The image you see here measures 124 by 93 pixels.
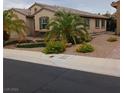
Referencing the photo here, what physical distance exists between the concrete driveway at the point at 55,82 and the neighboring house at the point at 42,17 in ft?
55.8

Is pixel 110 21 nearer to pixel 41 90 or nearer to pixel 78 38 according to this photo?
pixel 78 38

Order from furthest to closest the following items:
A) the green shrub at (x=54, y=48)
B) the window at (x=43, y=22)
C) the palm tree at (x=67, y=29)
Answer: the window at (x=43, y=22), the palm tree at (x=67, y=29), the green shrub at (x=54, y=48)

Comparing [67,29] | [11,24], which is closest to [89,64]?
[67,29]

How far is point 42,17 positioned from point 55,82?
20.4 metres

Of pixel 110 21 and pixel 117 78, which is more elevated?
pixel 110 21

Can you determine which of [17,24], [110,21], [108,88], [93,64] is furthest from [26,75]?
[110,21]

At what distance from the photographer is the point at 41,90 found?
7.23 m

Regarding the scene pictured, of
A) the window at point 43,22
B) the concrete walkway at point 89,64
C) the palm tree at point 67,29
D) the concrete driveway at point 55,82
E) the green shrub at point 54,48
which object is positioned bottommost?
the concrete driveway at point 55,82

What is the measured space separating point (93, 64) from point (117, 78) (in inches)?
119

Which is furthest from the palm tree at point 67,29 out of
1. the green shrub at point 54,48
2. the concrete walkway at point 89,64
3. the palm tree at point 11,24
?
the concrete walkway at point 89,64

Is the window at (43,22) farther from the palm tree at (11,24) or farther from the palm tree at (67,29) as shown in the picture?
the palm tree at (67,29)

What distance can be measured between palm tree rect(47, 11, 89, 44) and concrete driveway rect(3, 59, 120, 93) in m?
9.54

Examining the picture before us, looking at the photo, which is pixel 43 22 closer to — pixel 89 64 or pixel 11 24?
pixel 11 24

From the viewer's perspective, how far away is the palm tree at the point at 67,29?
64.6 feet
